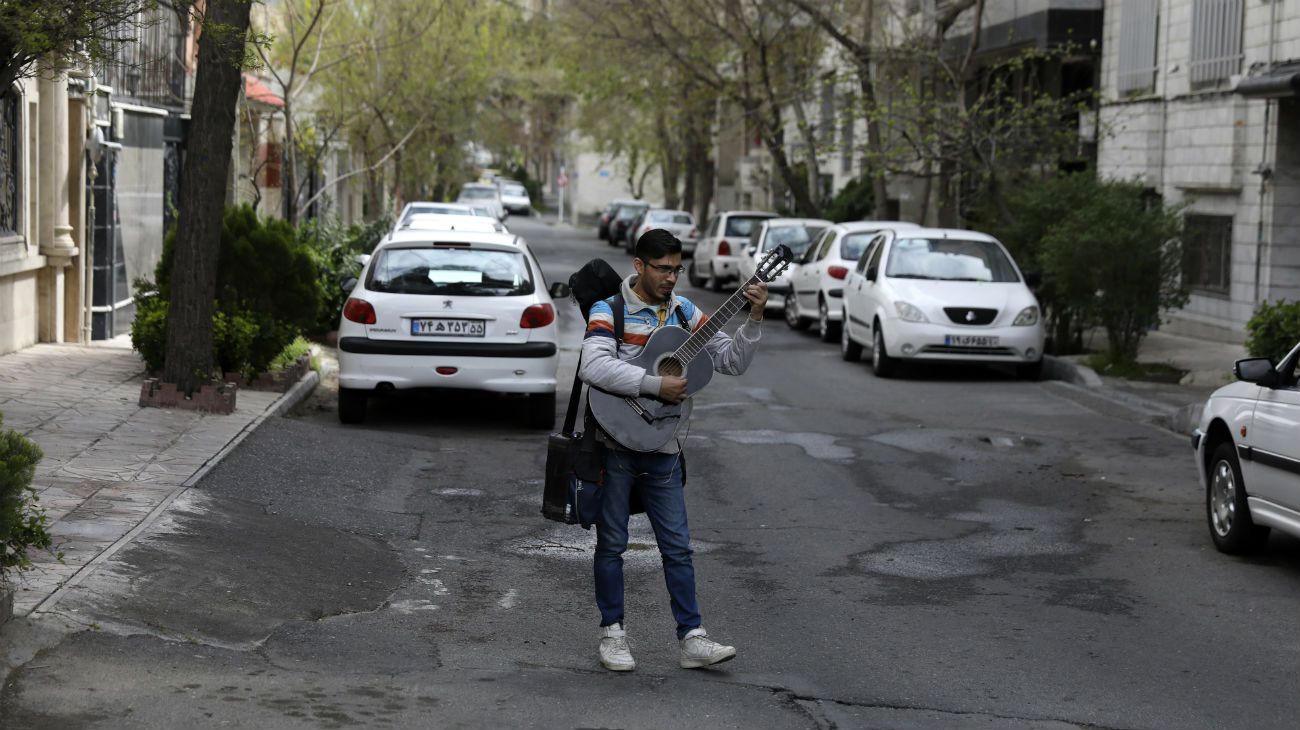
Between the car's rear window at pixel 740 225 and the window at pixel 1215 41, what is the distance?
38.0 ft

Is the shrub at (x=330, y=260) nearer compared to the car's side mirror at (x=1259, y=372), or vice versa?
the car's side mirror at (x=1259, y=372)

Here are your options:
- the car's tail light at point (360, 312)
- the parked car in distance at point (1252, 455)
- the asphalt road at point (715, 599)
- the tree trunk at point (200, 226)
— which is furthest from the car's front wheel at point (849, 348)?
the parked car in distance at point (1252, 455)

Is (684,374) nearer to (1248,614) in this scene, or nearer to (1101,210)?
(1248,614)

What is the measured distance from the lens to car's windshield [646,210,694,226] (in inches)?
1757

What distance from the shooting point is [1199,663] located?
22.3ft

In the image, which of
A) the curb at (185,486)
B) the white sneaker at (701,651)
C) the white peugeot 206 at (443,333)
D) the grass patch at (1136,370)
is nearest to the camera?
the white sneaker at (701,651)

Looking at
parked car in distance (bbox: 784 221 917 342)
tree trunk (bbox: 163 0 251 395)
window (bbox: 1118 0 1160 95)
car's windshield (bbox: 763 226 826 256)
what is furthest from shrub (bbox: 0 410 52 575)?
car's windshield (bbox: 763 226 826 256)

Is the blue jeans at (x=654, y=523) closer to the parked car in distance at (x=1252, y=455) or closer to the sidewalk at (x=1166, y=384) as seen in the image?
the parked car in distance at (x=1252, y=455)

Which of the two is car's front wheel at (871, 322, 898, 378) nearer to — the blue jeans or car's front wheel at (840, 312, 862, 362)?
car's front wheel at (840, 312, 862, 362)

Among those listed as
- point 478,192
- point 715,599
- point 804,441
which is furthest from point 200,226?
point 478,192

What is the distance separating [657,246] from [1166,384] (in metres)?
12.2

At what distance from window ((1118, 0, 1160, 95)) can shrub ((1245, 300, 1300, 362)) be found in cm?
1163

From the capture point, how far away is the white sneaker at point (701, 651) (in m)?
6.37

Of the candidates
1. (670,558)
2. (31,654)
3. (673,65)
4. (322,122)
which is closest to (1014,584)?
(670,558)
